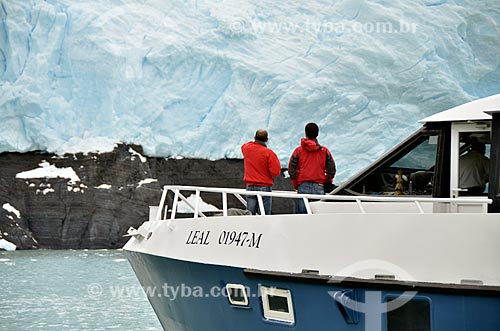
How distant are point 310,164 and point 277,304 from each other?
127 cm

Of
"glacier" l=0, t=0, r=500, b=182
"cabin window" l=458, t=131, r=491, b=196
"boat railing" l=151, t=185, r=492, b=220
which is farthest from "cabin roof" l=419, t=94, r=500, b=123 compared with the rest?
"glacier" l=0, t=0, r=500, b=182

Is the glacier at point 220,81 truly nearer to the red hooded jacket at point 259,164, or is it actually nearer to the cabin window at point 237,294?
the red hooded jacket at point 259,164

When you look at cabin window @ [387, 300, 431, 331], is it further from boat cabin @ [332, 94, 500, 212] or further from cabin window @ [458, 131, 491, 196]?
cabin window @ [458, 131, 491, 196]

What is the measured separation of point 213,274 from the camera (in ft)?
18.4

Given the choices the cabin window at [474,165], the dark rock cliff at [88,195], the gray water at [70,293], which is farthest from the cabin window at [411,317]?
the dark rock cliff at [88,195]

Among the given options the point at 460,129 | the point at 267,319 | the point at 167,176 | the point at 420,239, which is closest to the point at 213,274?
the point at 267,319

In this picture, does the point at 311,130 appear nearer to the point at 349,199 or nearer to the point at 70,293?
the point at 349,199

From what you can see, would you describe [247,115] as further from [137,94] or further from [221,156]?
[137,94]

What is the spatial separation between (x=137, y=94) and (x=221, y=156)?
2016mm

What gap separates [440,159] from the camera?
19.7 feet

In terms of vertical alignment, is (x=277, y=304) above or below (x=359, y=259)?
below

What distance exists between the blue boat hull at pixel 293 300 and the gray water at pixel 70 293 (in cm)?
277

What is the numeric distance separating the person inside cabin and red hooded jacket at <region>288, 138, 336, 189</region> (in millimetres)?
884

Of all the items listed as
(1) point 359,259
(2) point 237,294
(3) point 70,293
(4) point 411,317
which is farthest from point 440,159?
Result: (3) point 70,293
